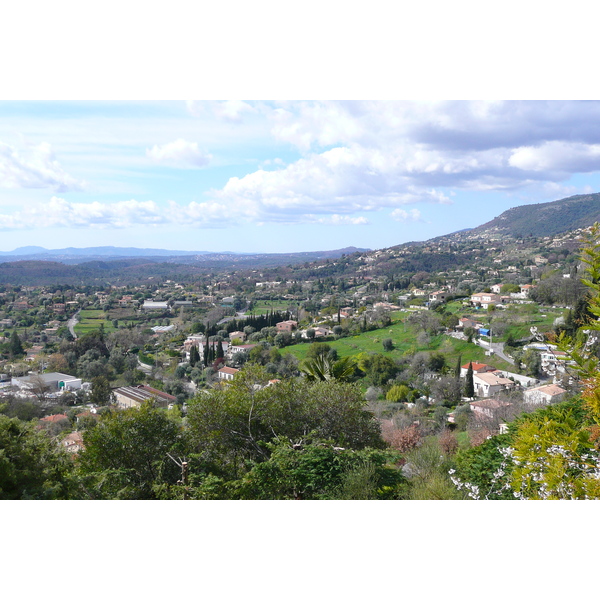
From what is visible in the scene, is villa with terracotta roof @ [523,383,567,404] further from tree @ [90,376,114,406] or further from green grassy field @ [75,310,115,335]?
green grassy field @ [75,310,115,335]

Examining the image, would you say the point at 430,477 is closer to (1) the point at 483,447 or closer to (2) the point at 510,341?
(1) the point at 483,447

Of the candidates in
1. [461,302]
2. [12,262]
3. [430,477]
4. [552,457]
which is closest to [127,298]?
[12,262]

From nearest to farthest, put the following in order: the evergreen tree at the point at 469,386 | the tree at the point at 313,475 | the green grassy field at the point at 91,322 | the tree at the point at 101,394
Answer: the tree at the point at 313,475, the tree at the point at 101,394, the evergreen tree at the point at 469,386, the green grassy field at the point at 91,322

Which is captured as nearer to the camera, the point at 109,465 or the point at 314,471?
the point at 314,471

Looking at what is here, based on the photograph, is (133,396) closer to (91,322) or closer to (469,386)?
(91,322)

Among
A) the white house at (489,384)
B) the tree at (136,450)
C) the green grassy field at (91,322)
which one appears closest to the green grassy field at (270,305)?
the green grassy field at (91,322)

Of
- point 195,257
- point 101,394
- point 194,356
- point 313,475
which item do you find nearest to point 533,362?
point 194,356

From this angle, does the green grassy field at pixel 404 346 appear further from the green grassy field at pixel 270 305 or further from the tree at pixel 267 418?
Result: the tree at pixel 267 418

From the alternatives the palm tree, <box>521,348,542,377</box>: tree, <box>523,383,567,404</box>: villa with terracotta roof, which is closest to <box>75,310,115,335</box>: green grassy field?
the palm tree
